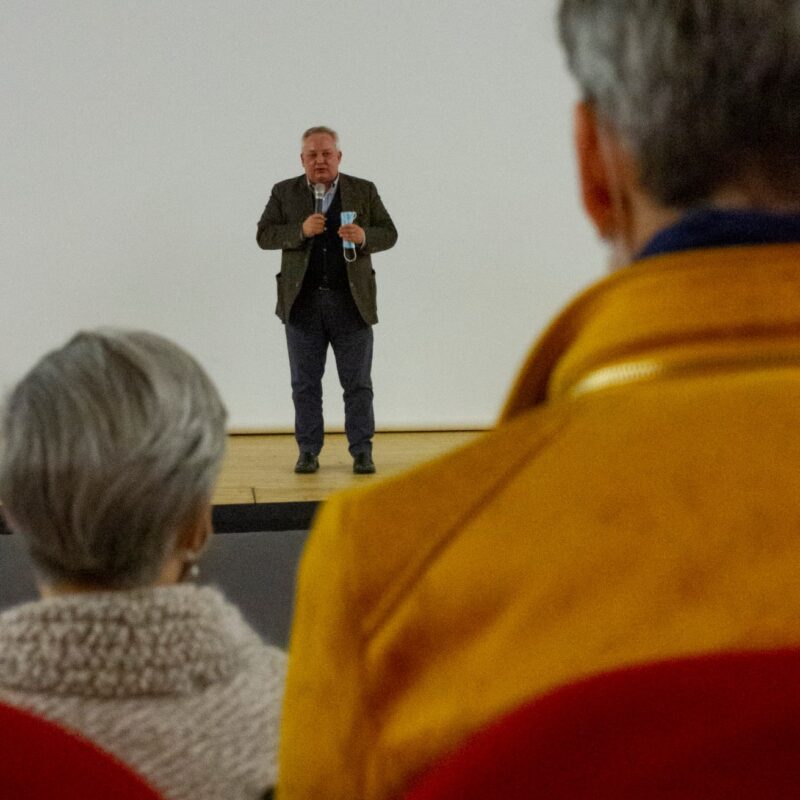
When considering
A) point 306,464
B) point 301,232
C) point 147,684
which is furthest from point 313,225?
point 147,684

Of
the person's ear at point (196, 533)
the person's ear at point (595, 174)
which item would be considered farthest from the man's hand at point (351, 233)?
the person's ear at point (595, 174)

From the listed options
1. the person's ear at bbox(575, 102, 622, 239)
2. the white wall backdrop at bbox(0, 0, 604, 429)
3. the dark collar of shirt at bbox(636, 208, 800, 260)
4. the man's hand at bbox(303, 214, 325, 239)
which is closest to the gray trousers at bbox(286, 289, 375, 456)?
the man's hand at bbox(303, 214, 325, 239)

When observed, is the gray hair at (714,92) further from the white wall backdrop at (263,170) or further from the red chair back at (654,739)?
the white wall backdrop at (263,170)

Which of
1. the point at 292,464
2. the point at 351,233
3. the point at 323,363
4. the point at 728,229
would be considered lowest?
the point at 292,464

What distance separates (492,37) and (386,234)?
155 centimetres

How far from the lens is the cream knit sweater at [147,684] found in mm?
774

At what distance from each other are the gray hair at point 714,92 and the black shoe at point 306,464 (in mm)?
3099

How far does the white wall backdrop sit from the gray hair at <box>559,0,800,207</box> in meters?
3.70

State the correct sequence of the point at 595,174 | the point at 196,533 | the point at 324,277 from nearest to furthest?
1. the point at 595,174
2. the point at 196,533
3. the point at 324,277

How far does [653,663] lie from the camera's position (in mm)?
334

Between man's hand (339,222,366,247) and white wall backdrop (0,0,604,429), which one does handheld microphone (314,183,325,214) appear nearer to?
man's hand (339,222,366,247)

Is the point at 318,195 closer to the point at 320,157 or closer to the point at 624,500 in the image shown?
the point at 320,157

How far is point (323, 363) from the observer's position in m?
3.64

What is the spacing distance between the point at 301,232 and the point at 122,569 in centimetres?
270
